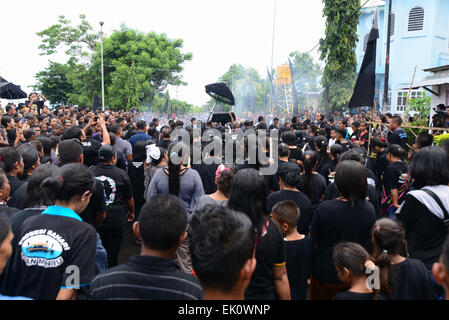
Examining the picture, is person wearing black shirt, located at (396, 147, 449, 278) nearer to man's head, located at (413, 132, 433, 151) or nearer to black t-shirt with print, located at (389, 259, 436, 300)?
black t-shirt with print, located at (389, 259, 436, 300)

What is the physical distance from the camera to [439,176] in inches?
116

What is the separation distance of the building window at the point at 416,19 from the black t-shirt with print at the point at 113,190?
24.9 m

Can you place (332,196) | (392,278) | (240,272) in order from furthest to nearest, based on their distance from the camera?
(332,196)
(392,278)
(240,272)

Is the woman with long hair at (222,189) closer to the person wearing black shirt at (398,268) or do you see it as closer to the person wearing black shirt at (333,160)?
the person wearing black shirt at (398,268)

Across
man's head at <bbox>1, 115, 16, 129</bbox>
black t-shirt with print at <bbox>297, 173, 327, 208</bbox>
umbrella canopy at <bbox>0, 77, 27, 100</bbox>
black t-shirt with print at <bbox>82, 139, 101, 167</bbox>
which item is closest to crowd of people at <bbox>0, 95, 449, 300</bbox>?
black t-shirt with print at <bbox>297, 173, 327, 208</bbox>

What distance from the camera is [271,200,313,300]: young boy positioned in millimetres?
3035

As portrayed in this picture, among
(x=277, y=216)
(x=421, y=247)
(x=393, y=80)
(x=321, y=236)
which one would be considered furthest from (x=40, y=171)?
(x=393, y=80)

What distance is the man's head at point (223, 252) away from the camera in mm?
1721

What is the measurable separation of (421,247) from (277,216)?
1.23 meters

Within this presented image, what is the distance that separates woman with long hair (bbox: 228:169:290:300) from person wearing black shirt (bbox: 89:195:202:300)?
2.08 feet

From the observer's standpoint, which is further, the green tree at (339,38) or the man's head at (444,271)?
the green tree at (339,38)

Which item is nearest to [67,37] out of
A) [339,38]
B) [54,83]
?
[54,83]

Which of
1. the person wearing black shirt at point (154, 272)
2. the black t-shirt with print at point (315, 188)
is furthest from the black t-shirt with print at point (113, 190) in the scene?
the person wearing black shirt at point (154, 272)

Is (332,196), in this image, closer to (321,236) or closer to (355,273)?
(321,236)
